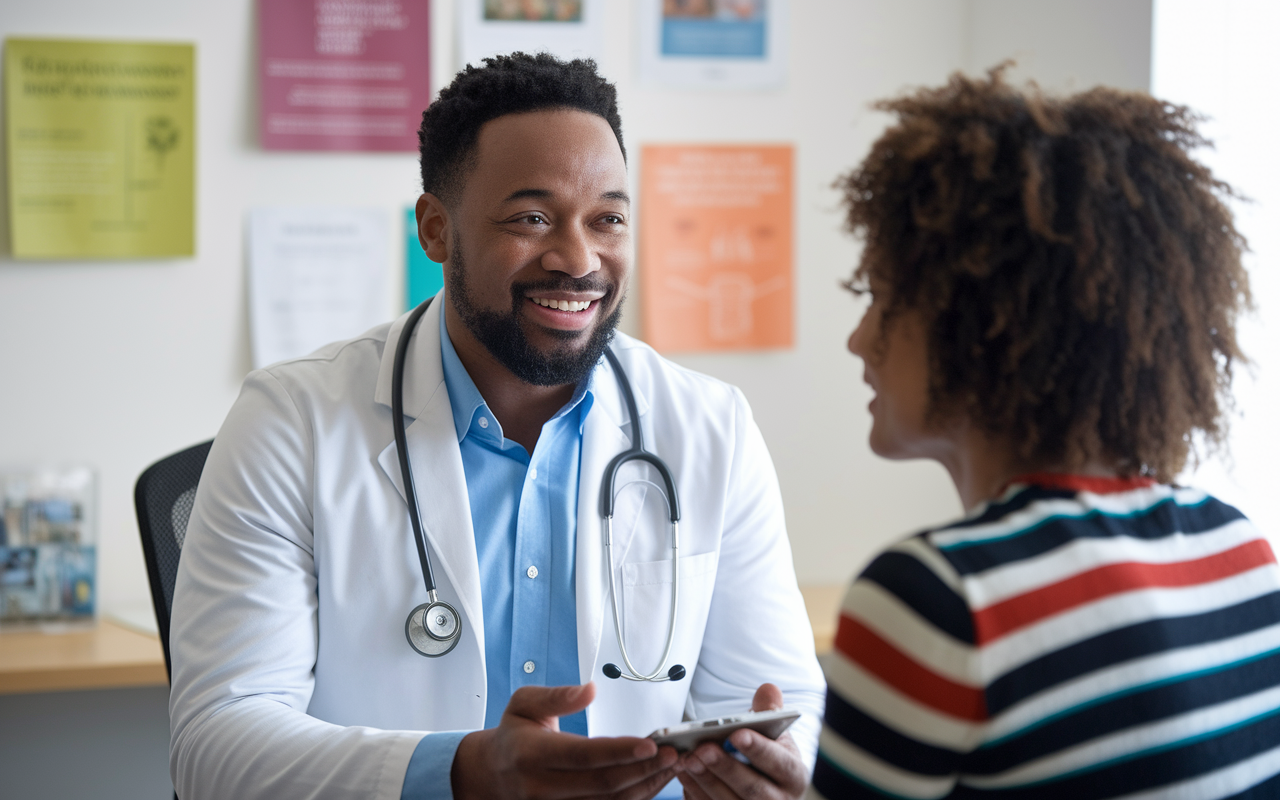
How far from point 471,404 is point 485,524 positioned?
0.16 metres

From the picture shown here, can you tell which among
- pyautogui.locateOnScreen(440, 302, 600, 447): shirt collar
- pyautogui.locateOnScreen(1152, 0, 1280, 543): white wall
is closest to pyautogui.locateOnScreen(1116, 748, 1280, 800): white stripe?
pyautogui.locateOnScreen(440, 302, 600, 447): shirt collar

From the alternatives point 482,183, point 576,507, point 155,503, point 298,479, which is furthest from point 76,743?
point 482,183

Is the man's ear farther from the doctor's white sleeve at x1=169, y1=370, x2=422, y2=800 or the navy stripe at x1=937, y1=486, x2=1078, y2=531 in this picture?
the navy stripe at x1=937, y1=486, x2=1078, y2=531

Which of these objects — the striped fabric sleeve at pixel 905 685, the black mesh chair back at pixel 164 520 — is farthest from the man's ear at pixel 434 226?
the striped fabric sleeve at pixel 905 685

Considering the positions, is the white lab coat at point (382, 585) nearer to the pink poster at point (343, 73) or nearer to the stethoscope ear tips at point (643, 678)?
the stethoscope ear tips at point (643, 678)

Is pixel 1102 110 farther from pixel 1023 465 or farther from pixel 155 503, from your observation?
pixel 155 503

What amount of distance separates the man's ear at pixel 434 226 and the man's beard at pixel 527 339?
2.6 inches

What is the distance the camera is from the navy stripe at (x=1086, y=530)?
67cm

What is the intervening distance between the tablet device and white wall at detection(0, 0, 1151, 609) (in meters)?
1.01

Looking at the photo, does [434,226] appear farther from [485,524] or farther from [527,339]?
[485,524]

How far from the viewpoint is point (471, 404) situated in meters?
1.37

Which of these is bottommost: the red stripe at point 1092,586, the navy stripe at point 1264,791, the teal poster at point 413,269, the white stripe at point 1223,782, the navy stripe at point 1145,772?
the navy stripe at point 1264,791

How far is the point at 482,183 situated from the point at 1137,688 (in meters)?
1.00

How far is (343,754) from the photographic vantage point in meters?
1.09
